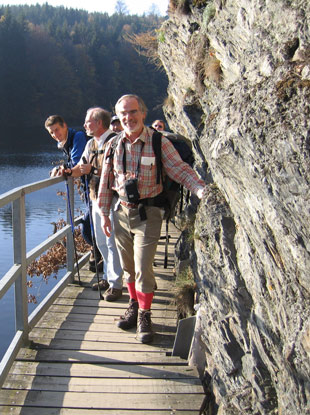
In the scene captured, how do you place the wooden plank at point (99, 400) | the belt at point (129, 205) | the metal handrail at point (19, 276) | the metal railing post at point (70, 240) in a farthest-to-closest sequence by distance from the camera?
the metal railing post at point (70, 240) → the belt at point (129, 205) → the metal handrail at point (19, 276) → the wooden plank at point (99, 400)

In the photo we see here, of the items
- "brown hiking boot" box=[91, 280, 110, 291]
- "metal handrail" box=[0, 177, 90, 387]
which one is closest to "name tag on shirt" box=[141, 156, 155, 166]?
"metal handrail" box=[0, 177, 90, 387]

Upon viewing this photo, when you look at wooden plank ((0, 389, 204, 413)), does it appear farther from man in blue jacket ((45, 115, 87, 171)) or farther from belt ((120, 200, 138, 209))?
man in blue jacket ((45, 115, 87, 171))

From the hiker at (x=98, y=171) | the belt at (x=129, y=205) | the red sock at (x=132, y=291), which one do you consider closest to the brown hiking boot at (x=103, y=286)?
the hiker at (x=98, y=171)

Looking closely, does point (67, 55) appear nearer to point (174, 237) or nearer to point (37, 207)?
point (37, 207)

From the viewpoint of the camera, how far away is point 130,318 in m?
4.66

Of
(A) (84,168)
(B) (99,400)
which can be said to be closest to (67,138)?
(A) (84,168)

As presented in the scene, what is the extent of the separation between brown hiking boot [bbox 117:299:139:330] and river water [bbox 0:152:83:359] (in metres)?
5.07

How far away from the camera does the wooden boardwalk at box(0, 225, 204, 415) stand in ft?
11.7

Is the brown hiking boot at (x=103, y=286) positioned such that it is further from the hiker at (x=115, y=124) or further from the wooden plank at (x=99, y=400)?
the wooden plank at (x=99, y=400)

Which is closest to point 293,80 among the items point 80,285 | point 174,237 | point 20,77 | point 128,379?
point 128,379

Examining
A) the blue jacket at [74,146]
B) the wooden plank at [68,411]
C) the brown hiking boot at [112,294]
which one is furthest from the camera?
the blue jacket at [74,146]

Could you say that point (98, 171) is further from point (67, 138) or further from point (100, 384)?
point (100, 384)

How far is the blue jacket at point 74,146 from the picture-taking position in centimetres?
555

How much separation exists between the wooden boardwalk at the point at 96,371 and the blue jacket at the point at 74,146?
5.46 feet
